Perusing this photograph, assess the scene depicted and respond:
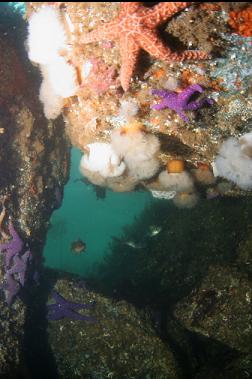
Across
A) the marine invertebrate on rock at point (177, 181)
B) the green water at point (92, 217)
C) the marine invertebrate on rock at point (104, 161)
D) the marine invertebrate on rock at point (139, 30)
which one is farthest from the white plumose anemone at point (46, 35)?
the green water at point (92, 217)

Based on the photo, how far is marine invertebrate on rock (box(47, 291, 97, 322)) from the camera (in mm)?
7825

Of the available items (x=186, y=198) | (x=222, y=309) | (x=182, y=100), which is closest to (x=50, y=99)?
(x=182, y=100)

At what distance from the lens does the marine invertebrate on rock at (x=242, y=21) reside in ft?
11.7

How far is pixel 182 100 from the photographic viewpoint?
443 cm

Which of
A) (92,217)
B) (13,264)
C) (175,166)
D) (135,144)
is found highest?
(135,144)

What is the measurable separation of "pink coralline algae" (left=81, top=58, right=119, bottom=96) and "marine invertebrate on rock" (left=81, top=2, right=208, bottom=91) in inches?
27.1

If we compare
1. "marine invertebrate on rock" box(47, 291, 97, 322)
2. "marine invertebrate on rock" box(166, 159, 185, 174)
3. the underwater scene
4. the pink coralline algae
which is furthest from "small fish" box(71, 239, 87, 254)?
the pink coralline algae

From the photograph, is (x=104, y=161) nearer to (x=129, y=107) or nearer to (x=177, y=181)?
(x=129, y=107)

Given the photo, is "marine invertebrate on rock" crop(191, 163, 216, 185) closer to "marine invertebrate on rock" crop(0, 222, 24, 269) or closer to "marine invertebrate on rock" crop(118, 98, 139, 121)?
"marine invertebrate on rock" crop(118, 98, 139, 121)

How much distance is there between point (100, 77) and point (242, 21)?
193 centimetres

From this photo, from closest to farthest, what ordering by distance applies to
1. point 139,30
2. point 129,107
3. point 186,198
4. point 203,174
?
point 139,30 → point 129,107 → point 203,174 → point 186,198

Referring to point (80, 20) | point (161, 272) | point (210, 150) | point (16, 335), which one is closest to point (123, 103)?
point (80, 20)

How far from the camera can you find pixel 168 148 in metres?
6.09

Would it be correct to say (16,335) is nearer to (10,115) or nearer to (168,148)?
(10,115)
